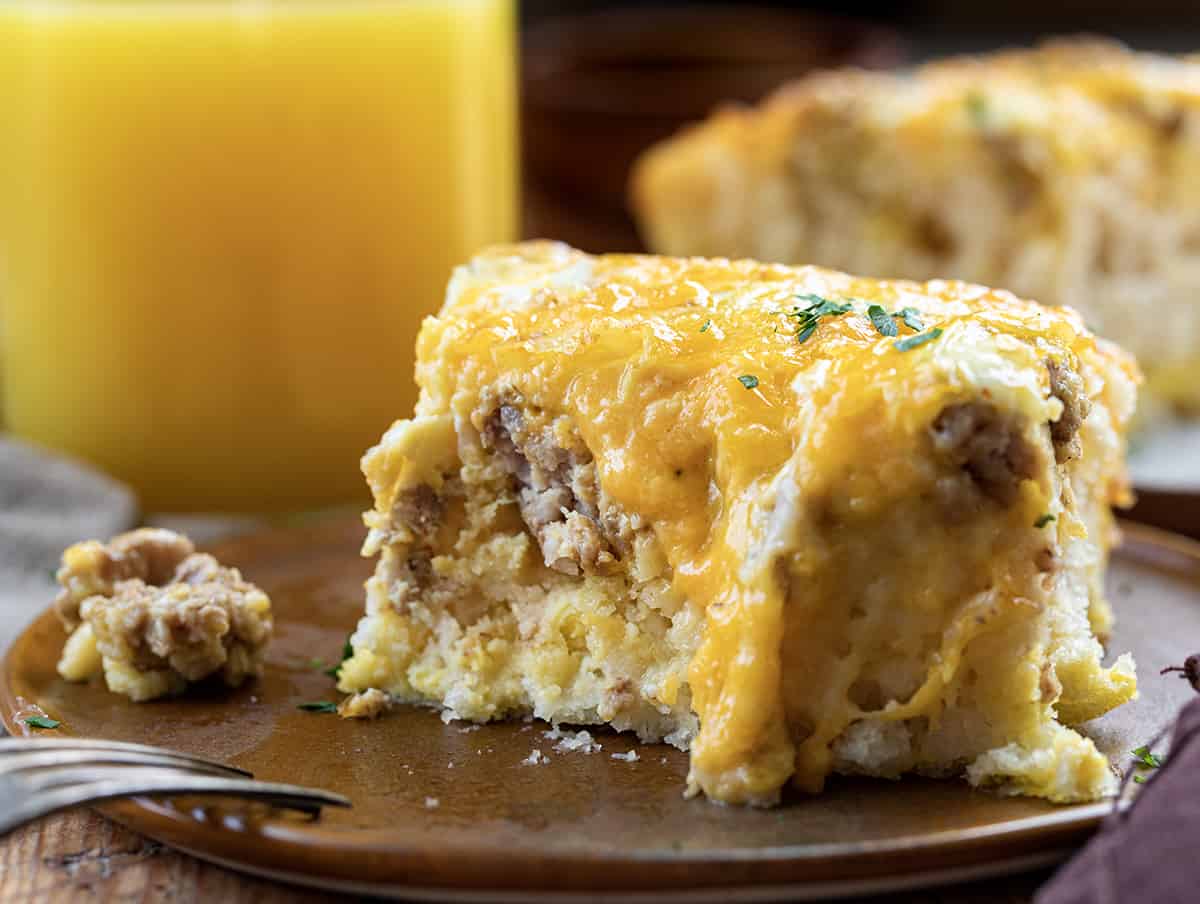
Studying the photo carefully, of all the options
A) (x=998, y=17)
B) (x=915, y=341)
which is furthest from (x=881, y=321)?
(x=998, y=17)

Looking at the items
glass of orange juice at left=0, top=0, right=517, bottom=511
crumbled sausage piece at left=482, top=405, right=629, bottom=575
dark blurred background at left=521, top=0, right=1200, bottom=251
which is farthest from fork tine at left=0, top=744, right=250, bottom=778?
dark blurred background at left=521, top=0, right=1200, bottom=251

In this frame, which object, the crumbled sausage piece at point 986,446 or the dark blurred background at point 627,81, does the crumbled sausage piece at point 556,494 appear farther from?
the dark blurred background at point 627,81

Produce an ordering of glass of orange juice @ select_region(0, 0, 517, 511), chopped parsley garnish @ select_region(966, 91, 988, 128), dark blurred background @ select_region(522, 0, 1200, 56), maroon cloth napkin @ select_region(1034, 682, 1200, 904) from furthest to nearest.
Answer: dark blurred background @ select_region(522, 0, 1200, 56)
chopped parsley garnish @ select_region(966, 91, 988, 128)
glass of orange juice @ select_region(0, 0, 517, 511)
maroon cloth napkin @ select_region(1034, 682, 1200, 904)

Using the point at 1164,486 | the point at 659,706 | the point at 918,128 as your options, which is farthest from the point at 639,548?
the point at 918,128

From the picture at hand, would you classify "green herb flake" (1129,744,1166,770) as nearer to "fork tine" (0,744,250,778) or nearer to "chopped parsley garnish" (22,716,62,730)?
"fork tine" (0,744,250,778)

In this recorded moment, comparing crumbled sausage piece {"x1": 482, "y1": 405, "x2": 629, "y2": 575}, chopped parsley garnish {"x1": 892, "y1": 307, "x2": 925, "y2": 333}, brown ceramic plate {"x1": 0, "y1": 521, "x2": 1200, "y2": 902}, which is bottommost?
brown ceramic plate {"x1": 0, "y1": 521, "x2": 1200, "y2": 902}

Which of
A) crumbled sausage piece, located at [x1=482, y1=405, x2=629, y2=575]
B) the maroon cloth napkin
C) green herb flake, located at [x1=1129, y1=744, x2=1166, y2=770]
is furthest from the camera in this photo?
crumbled sausage piece, located at [x1=482, y1=405, x2=629, y2=575]

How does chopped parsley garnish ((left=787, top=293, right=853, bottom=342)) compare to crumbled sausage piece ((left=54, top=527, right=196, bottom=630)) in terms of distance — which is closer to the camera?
chopped parsley garnish ((left=787, top=293, right=853, bottom=342))

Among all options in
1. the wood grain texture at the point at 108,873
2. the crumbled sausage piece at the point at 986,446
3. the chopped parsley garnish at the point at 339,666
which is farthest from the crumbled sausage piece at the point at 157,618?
the crumbled sausage piece at the point at 986,446
